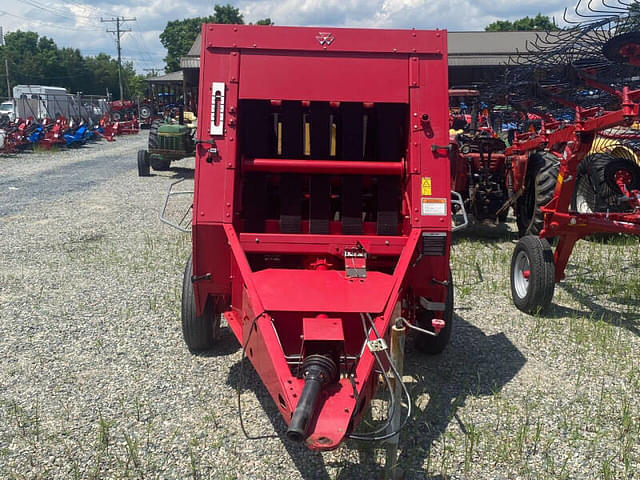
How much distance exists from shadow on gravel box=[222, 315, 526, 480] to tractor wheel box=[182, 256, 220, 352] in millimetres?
322

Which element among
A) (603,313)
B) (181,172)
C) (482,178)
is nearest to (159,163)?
(181,172)

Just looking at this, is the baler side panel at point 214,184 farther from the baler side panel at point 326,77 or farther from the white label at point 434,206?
the white label at point 434,206

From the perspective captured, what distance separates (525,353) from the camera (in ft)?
14.3

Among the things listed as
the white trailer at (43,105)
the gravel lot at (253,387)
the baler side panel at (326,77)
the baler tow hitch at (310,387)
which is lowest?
the gravel lot at (253,387)

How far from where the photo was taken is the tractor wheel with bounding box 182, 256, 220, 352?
13.2ft

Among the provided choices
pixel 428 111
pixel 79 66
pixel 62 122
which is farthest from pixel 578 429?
pixel 79 66

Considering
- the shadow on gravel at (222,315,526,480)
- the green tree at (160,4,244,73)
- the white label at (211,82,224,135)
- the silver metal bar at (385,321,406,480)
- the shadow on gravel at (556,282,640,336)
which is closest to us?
the silver metal bar at (385,321,406,480)

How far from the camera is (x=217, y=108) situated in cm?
377

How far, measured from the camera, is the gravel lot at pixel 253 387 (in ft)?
9.76

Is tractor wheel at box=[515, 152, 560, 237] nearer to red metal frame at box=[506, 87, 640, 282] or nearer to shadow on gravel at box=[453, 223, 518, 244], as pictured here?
shadow on gravel at box=[453, 223, 518, 244]

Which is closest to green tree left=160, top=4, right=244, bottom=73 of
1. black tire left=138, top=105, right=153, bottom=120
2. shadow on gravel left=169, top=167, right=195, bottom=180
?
black tire left=138, top=105, right=153, bottom=120

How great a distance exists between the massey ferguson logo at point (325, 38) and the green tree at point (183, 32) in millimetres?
63166

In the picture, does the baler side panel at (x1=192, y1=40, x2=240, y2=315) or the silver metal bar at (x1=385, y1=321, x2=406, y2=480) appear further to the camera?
the baler side panel at (x1=192, y1=40, x2=240, y2=315)

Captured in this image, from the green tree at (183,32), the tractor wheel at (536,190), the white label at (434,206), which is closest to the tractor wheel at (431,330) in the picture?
the white label at (434,206)
